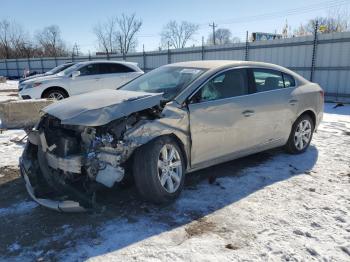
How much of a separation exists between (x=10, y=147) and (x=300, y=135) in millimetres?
5318

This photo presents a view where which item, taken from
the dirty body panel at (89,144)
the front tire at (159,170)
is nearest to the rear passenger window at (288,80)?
the dirty body panel at (89,144)

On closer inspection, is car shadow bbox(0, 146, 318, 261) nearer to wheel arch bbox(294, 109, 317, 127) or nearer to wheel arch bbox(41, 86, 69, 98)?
wheel arch bbox(294, 109, 317, 127)

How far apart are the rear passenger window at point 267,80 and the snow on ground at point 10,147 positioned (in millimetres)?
4018

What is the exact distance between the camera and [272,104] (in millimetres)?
5121

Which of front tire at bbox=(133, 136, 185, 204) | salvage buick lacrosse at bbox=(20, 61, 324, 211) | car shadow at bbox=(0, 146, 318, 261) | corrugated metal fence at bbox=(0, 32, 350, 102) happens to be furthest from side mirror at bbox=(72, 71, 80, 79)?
front tire at bbox=(133, 136, 185, 204)

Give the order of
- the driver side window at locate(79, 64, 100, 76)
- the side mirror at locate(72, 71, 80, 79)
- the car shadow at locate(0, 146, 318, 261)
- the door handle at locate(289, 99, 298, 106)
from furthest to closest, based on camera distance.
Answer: the driver side window at locate(79, 64, 100, 76) < the side mirror at locate(72, 71, 80, 79) < the door handle at locate(289, 99, 298, 106) < the car shadow at locate(0, 146, 318, 261)

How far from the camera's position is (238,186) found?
445cm

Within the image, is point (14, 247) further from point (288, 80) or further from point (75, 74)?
point (75, 74)

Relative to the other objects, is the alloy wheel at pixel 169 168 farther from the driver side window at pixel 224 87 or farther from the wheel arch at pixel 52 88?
the wheel arch at pixel 52 88

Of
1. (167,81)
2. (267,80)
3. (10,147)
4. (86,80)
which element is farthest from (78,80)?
(267,80)

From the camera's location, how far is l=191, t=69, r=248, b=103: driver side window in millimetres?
4305

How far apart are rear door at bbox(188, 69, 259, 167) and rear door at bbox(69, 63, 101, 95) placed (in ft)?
25.9

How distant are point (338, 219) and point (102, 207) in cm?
253

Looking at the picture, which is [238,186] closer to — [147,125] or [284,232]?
[284,232]
